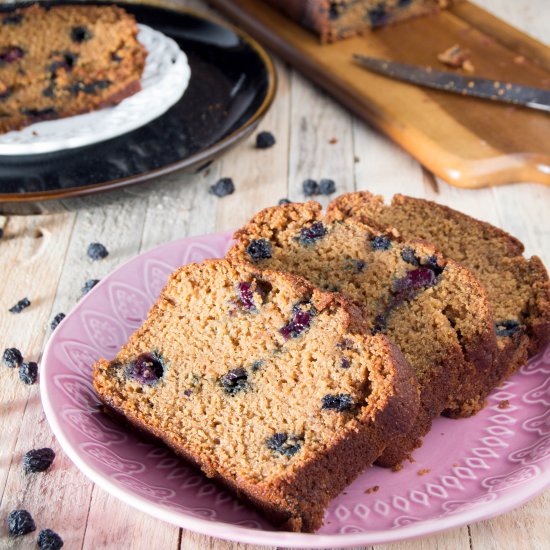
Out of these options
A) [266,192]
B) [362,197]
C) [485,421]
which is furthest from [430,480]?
[266,192]

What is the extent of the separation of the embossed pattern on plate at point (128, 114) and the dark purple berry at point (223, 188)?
18.6 inches

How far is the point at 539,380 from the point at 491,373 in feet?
0.68

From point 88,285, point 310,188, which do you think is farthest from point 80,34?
point 88,285

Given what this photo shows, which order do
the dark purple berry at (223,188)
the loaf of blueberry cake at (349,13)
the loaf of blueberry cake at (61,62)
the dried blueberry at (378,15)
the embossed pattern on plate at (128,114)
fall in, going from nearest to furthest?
the embossed pattern on plate at (128,114)
the dark purple berry at (223,188)
the loaf of blueberry cake at (61,62)
the loaf of blueberry cake at (349,13)
the dried blueberry at (378,15)

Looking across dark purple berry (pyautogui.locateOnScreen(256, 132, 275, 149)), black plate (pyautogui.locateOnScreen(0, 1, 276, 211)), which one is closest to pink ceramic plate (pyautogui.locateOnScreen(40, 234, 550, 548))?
black plate (pyautogui.locateOnScreen(0, 1, 276, 211))

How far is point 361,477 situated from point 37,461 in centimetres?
104

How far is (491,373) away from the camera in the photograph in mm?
2693

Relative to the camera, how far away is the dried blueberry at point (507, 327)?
2.79 m

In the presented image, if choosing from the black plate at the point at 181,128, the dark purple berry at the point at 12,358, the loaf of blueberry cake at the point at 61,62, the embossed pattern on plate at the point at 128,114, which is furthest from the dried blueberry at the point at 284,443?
the loaf of blueberry cake at the point at 61,62

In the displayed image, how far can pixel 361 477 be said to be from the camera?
247 centimetres

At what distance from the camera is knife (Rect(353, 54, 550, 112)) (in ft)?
13.9

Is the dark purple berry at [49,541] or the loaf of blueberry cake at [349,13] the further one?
the loaf of blueberry cake at [349,13]

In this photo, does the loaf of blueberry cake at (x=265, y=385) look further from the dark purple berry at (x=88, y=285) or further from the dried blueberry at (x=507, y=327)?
the dark purple berry at (x=88, y=285)

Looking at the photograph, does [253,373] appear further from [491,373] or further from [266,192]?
[266,192]
